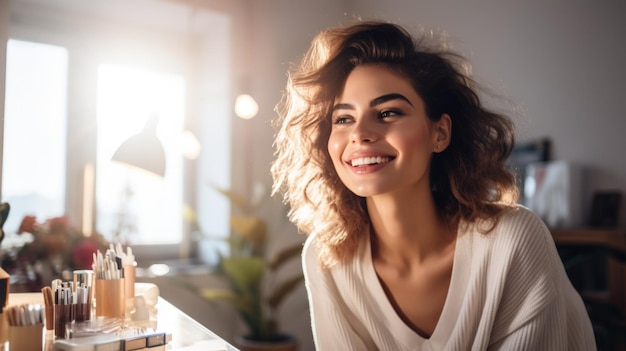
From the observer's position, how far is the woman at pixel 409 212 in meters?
1.24

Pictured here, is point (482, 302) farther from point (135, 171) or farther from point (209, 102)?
point (209, 102)

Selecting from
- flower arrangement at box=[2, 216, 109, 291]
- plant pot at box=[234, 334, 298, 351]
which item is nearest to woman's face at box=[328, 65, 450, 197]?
flower arrangement at box=[2, 216, 109, 291]

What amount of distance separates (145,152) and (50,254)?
105 cm

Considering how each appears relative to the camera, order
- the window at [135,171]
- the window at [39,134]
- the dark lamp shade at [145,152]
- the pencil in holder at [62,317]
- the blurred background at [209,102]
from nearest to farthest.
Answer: the pencil in holder at [62,317], the dark lamp shade at [145,152], the blurred background at [209,102], the window at [39,134], the window at [135,171]

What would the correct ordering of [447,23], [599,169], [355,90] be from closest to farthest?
[355,90] → [599,169] → [447,23]

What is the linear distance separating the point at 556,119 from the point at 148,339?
2532 millimetres

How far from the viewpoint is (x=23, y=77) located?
8.89 feet

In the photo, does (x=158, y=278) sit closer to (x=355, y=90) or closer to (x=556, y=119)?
(x=355, y=90)

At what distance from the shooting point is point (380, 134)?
1268 mm

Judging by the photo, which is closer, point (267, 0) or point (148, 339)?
point (148, 339)

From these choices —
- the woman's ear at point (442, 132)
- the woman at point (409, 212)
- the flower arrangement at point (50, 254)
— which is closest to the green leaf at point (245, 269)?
the flower arrangement at point (50, 254)

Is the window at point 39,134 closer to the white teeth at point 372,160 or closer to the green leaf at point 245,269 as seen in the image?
the green leaf at point 245,269

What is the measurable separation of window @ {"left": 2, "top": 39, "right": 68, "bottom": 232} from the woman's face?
2092 millimetres

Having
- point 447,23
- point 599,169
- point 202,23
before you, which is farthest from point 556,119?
point 202,23
